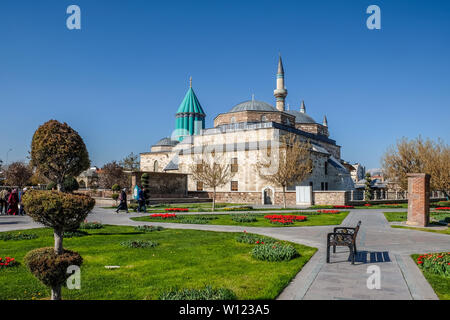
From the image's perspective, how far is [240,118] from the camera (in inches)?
1665

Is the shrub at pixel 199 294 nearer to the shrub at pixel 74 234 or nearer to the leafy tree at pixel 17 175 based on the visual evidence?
the shrub at pixel 74 234

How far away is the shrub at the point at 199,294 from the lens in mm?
4613

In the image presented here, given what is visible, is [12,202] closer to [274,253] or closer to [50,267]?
[274,253]

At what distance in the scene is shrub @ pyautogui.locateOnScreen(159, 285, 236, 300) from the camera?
15.1 ft

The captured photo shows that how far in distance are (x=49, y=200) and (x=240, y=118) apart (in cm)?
3841

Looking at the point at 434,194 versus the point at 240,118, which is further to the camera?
the point at 240,118

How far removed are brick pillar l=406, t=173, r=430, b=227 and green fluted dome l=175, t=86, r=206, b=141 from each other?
4852 centimetres

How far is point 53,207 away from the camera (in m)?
4.55

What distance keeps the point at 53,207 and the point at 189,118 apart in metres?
57.3

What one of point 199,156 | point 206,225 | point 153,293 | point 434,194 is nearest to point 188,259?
point 153,293

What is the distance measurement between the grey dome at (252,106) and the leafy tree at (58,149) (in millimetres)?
36529

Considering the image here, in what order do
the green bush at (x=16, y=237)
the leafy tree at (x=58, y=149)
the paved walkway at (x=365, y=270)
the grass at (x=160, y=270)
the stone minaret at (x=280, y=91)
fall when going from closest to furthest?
the paved walkway at (x=365, y=270)
the grass at (x=160, y=270)
the leafy tree at (x=58, y=149)
the green bush at (x=16, y=237)
the stone minaret at (x=280, y=91)

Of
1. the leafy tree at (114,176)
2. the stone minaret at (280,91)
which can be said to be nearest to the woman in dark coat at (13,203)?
the leafy tree at (114,176)
